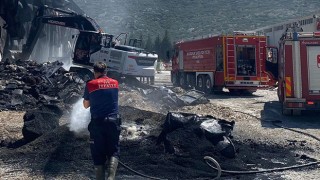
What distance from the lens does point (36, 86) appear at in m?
17.8

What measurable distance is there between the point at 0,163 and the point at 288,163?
5.31 metres

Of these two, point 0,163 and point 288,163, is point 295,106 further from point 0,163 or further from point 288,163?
point 0,163

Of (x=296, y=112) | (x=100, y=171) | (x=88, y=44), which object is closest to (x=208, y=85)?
(x=88, y=44)

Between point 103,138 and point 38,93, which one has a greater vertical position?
point 38,93

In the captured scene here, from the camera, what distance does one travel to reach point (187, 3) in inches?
4860

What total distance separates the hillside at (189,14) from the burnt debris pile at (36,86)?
7479 cm

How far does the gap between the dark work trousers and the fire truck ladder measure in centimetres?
1609

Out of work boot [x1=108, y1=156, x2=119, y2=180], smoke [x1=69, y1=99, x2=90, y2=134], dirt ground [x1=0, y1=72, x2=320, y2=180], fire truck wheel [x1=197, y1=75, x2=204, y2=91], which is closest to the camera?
work boot [x1=108, y1=156, x2=119, y2=180]

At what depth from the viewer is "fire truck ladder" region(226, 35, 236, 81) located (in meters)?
22.5

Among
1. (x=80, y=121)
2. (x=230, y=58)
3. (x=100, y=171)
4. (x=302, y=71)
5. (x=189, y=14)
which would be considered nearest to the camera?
(x=100, y=171)

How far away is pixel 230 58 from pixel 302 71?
804 centimetres

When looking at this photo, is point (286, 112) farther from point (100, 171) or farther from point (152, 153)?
point (100, 171)

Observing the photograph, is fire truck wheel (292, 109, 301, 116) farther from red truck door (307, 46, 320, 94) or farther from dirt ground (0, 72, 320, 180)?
dirt ground (0, 72, 320, 180)

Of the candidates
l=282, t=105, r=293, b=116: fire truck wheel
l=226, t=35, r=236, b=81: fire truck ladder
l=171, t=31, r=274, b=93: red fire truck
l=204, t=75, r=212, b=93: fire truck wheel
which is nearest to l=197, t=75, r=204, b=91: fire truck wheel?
l=204, t=75, r=212, b=93: fire truck wheel
